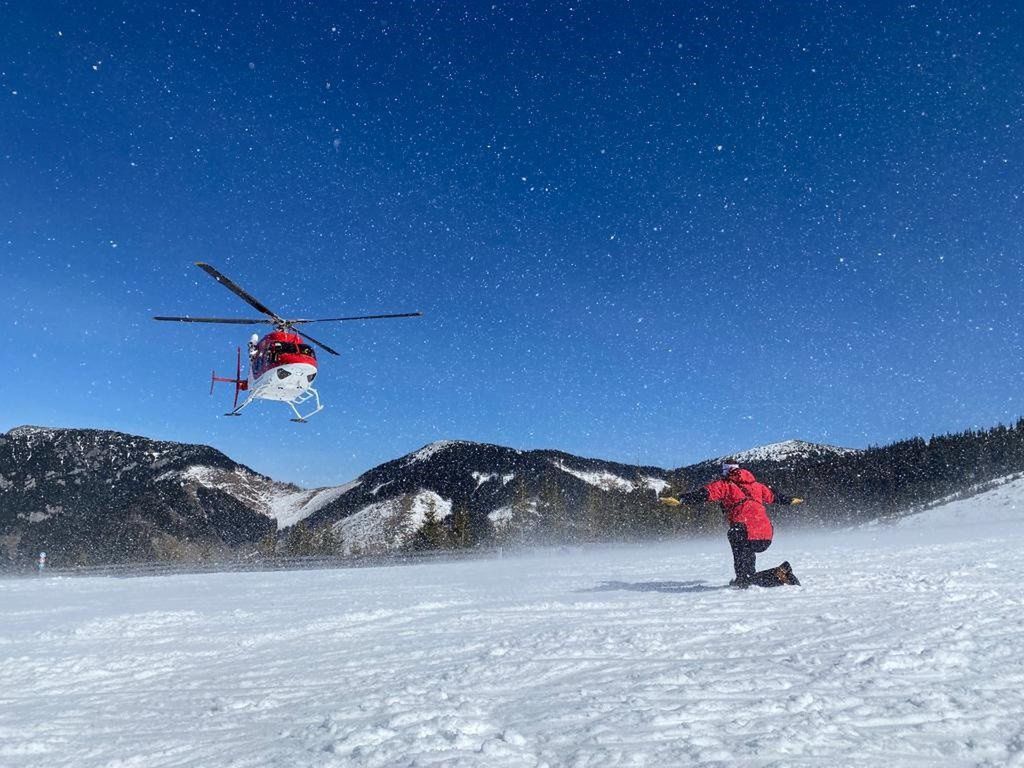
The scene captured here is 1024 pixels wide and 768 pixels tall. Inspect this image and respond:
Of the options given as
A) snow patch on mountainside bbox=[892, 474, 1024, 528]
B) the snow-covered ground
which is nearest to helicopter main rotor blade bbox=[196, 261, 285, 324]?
the snow-covered ground

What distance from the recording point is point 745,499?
10141 millimetres

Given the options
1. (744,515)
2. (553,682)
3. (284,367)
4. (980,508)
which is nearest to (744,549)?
(744,515)

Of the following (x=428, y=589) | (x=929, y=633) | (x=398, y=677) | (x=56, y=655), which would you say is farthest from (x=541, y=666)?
(x=428, y=589)

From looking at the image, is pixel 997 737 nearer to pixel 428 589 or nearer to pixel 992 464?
pixel 428 589

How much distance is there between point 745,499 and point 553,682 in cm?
631

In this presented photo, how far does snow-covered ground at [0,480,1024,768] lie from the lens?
3.35 m

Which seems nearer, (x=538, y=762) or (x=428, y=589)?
(x=538, y=762)

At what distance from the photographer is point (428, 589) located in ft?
43.3

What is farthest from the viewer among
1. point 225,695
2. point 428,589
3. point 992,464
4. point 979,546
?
point 992,464

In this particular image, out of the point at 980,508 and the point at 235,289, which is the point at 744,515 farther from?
the point at 980,508

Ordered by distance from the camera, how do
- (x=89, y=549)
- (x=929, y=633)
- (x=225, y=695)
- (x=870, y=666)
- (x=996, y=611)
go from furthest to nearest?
(x=89, y=549) → (x=996, y=611) → (x=929, y=633) → (x=225, y=695) → (x=870, y=666)

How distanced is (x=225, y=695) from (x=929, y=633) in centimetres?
565

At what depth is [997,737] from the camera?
3.14 meters

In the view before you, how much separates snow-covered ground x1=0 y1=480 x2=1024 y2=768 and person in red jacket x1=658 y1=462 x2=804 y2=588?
2.00ft
